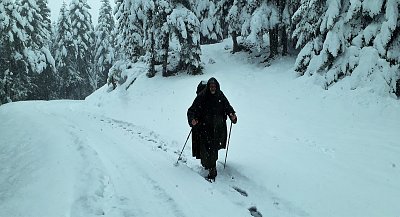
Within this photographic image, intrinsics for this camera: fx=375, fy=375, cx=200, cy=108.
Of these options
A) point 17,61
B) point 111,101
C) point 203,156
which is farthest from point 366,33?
point 17,61

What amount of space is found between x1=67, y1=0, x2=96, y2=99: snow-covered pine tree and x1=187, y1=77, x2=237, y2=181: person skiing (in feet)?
139

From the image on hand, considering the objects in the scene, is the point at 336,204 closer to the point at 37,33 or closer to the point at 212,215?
the point at 212,215

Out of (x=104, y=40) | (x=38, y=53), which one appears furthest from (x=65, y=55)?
(x=38, y=53)

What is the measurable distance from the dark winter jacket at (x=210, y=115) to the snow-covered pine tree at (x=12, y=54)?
25732 millimetres

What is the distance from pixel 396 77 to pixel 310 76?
4300mm

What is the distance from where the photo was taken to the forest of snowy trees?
13.4 m

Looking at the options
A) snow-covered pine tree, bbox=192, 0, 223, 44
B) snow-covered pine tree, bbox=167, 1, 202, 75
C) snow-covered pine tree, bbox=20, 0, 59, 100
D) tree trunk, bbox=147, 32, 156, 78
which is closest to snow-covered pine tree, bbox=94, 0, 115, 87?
snow-covered pine tree, bbox=20, 0, 59, 100

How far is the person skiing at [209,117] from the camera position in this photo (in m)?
8.18

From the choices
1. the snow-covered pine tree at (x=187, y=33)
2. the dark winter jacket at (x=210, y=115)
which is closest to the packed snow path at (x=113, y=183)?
the dark winter jacket at (x=210, y=115)

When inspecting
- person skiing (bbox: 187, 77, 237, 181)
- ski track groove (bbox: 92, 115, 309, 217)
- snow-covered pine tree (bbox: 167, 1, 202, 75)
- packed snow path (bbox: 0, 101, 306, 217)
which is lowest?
ski track groove (bbox: 92, 115, 309, 217)

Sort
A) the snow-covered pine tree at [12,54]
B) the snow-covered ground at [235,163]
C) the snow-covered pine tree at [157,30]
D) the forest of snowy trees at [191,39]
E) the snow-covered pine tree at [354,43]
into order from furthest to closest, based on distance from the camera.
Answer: the snow-covered pine tree at [12,54] < the snow-covered pine tree at [157,30] < the forest of snowy trees at [191,39] < the snow-covered pine tree at [354,43] < the snow-covered ground at [235,163]

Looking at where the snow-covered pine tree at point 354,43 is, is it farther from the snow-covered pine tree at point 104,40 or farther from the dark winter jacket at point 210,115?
the snow-covered pine tree at point 104,40

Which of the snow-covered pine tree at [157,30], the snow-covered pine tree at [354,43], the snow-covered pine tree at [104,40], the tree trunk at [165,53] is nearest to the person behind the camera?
the snow-covered pine tree at [354,43]

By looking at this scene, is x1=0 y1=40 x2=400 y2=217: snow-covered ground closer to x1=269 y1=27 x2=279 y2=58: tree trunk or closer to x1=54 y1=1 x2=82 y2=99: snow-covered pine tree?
x1=269 y1=27 x2=279 y2=58: tree trunk
